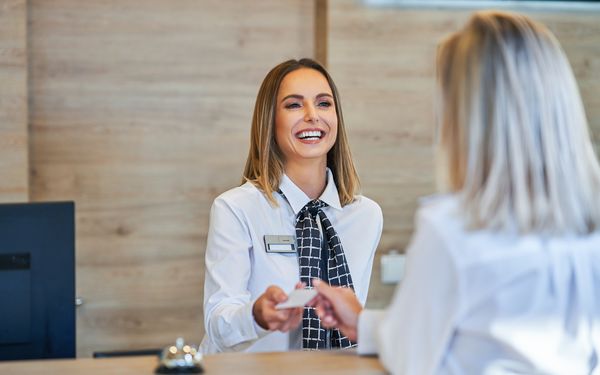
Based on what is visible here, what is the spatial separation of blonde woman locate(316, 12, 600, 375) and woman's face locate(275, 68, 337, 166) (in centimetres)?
130

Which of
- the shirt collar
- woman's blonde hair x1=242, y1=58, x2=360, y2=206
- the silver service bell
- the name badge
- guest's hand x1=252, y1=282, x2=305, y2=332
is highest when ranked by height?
woman's blonde hair x1=242, y1=58, x2=360, y2=206

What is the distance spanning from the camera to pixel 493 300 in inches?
69.9

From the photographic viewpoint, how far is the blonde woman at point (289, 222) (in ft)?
9.50

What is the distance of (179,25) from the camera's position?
4348 mm

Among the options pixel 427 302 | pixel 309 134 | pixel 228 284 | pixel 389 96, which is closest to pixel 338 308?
pixel 427 302

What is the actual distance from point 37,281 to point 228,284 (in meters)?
0.73

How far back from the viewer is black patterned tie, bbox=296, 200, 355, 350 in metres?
2.90

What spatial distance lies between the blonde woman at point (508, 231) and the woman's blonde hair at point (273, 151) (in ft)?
4.37

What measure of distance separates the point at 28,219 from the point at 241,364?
63 cm

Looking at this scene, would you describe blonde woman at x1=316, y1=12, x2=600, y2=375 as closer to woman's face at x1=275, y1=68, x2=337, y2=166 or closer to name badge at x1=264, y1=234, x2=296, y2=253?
name badge at x1=264, y1=234, x2=296, y2=253

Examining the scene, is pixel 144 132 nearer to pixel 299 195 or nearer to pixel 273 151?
pixel 273 151

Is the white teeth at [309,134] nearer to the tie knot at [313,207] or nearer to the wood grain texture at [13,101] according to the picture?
the tie knot at [313,207]

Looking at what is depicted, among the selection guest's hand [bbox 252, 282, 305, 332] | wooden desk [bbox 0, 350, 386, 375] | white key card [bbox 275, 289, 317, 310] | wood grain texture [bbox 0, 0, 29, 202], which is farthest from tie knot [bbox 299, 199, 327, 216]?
wood grain texture [bbox 0, 0, 29, 202]

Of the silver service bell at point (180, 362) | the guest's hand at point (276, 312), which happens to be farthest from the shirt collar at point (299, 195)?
the silver service bell at point (180, 362)
